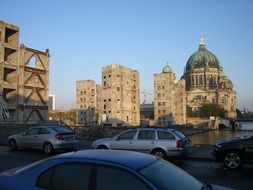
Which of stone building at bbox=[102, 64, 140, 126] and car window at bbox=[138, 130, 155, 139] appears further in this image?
stone building at bbox=[102, 64, 140, 126]

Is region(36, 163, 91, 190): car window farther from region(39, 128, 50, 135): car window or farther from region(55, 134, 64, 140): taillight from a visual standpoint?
region(39, 128, 50, 135): car window

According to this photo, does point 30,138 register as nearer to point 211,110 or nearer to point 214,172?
→ point 214,172

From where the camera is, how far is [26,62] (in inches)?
1821

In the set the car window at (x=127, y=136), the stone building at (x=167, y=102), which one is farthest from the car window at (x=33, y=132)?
the stone building at (x=167, y=102)

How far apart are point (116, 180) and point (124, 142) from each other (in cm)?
1209

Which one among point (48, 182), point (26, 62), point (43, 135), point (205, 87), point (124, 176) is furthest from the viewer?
point (205, 87)

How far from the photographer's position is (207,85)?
17888cm

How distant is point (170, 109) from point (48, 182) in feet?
421

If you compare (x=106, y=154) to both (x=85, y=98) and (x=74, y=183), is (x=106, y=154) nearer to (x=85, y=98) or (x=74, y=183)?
(x=74, y=183)

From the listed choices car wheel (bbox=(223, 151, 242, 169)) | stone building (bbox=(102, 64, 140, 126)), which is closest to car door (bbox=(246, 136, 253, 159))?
car wheel (bbox=(223, 151, 242, 169))

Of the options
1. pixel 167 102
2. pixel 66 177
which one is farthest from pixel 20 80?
pixel 167 102

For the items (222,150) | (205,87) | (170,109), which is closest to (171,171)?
(222,150)

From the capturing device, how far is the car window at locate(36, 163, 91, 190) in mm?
4988

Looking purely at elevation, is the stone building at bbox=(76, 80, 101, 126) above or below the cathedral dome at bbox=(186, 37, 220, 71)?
below
